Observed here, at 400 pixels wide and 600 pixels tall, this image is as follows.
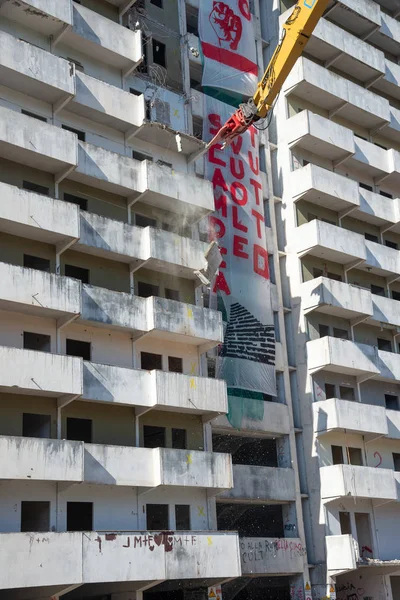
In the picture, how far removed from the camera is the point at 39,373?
102 feet

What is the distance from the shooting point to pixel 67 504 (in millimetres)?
32250

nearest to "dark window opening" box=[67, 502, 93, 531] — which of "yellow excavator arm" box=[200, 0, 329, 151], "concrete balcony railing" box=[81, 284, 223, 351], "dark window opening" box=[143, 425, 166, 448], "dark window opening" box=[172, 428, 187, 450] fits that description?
"dark window opening" box=[143, 425, 166, 448]

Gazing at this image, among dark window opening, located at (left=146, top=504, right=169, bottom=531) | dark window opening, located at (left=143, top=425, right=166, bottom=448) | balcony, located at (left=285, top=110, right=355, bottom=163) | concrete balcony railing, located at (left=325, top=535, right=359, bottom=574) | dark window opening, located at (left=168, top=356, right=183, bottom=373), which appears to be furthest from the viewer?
balcony, located at (left=285, top=110, right=355, bottom=163)

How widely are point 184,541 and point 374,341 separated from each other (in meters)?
Result: 19.2

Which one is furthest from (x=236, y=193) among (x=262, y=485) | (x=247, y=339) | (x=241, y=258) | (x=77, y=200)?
(x=262, y=485)

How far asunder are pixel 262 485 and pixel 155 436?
243 inches

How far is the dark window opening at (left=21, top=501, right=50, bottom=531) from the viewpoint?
3123cm

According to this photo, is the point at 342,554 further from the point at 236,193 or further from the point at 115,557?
the point at 236,193

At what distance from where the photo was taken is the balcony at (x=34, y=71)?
113 ft

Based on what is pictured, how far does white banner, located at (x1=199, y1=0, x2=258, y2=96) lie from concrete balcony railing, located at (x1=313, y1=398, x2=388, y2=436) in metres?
16.2

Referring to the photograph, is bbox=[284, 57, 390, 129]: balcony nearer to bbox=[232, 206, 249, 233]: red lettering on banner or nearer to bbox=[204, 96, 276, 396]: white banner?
bbox=[204, 96, 276, 396]: white banner

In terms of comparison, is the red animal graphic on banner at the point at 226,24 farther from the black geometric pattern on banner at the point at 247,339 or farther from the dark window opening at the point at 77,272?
the dark window opening at the point at 77,272

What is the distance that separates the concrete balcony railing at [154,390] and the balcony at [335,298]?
28.7 feet

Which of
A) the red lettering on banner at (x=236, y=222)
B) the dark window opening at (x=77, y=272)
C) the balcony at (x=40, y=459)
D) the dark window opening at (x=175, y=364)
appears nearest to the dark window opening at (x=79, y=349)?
the dark window opening at (x=77, y=272)
